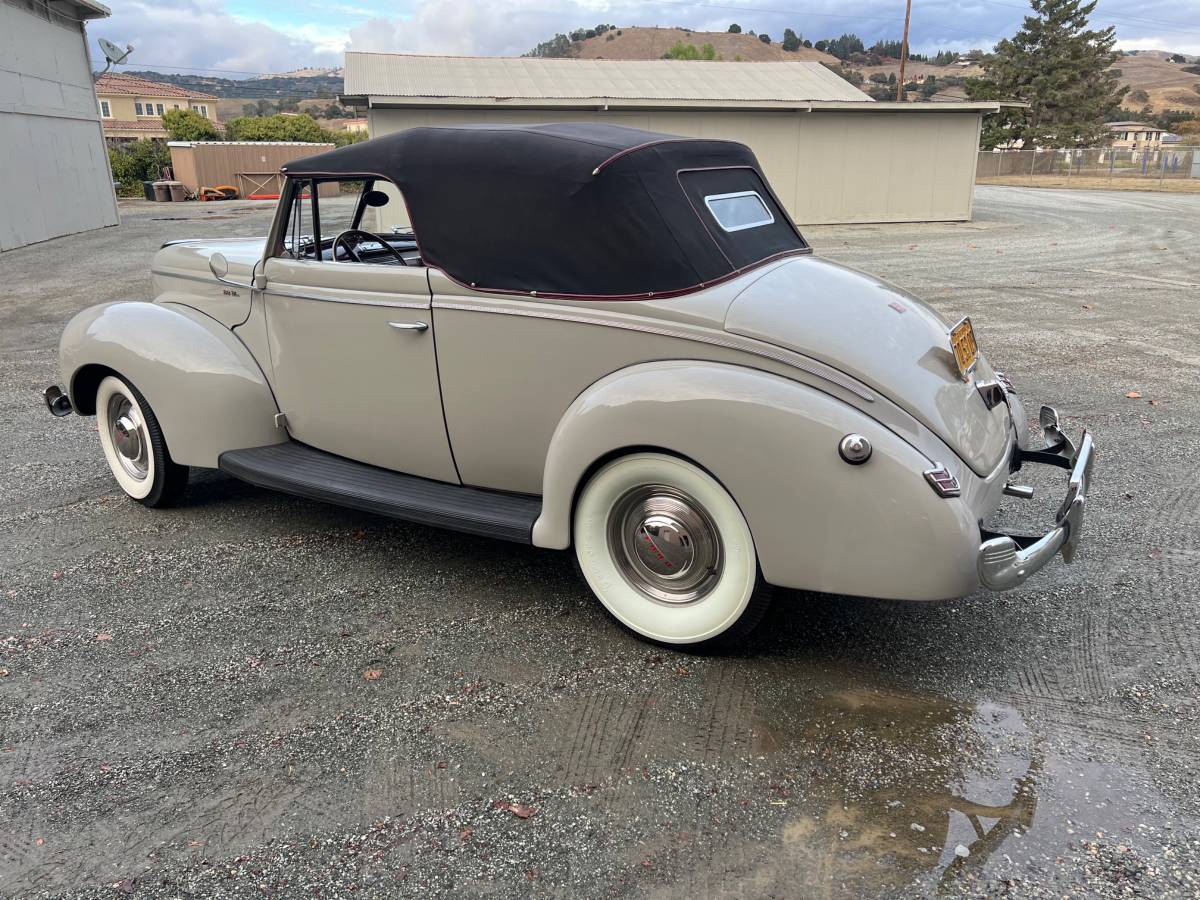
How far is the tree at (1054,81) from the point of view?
54438 mm

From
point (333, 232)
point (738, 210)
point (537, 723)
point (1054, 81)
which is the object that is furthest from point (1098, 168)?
point (537, 723)

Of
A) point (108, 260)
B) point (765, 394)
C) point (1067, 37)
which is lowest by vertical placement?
point (108, 260)

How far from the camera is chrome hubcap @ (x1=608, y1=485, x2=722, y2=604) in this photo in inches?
125

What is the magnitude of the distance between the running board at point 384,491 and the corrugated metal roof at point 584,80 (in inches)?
600

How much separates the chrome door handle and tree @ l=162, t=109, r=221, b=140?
53.1m

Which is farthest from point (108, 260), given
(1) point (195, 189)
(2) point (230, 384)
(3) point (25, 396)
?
(1) point (195, 189)

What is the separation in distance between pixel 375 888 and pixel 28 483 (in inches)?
161

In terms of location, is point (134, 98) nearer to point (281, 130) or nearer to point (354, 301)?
point (281, 130)

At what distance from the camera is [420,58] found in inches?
859

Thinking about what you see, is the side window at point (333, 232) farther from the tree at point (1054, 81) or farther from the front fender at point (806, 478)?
the tree at point (1054, 81)

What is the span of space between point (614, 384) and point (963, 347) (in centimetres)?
138

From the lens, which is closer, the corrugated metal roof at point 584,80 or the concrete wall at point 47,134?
A: the concrete wall at point 47,134

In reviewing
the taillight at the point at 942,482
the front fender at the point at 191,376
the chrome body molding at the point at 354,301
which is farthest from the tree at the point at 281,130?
the taillight at the point at 942,482

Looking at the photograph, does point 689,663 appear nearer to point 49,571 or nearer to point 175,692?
point 175,692
